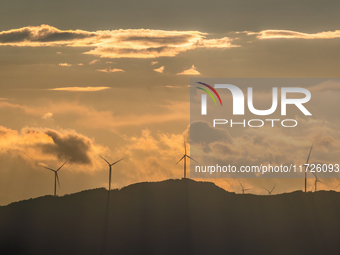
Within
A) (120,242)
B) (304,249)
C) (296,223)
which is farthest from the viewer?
(296,223)

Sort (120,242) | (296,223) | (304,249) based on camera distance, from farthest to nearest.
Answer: (296,223), (120,242), (304,249)

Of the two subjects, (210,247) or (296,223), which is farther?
(296,223)

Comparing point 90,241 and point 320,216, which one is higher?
point 320,216

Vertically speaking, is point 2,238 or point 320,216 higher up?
point 320,216

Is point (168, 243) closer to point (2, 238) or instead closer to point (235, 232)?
point (235, 232)

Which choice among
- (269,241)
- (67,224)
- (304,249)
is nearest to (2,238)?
(67,224)

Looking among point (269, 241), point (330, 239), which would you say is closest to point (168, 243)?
point (269, 241)

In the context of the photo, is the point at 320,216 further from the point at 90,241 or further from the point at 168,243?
the point at 90,241

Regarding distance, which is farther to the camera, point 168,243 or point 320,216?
point 320,216
